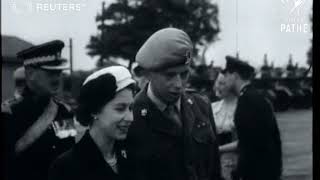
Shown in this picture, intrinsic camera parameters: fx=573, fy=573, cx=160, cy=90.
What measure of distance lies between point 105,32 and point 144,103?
1.34 feet

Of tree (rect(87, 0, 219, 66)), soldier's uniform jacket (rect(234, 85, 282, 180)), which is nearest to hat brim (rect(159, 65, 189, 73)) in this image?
tree (rect(87, 0, 219, 66))

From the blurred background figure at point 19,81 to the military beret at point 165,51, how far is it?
18.6 inches

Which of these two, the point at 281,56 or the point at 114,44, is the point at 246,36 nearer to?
the point at 281,56

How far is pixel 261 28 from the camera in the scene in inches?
109

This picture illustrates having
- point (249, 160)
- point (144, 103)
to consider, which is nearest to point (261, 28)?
point (249, 160)

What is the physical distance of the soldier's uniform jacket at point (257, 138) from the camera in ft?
9.20

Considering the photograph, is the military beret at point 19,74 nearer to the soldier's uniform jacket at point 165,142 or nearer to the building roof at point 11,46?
the building roof at point 11,46

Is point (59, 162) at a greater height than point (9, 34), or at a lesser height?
lesser

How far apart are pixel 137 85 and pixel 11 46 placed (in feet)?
1.99

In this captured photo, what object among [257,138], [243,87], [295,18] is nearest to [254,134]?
[257,138]

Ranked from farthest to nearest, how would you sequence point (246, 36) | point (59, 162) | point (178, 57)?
1. point (246, 36)
2. point (178, 57)
3. point (59, 162)

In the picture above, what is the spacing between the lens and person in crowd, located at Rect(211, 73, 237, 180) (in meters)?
2.66

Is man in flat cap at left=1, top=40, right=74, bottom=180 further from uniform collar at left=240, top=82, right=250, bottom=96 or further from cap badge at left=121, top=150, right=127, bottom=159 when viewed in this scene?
uniform collar at left=240, top=82, right=250, bottom=96

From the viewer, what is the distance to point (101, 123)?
6.73 feet
